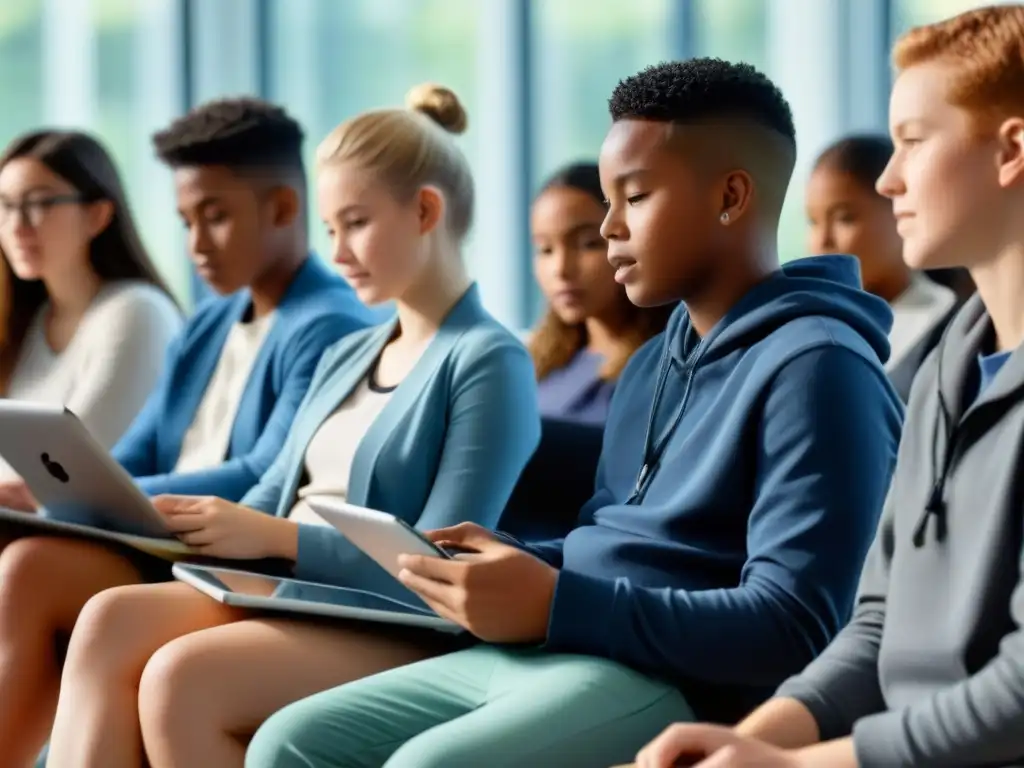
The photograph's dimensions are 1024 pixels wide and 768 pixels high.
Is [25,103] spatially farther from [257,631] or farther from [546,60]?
[257,631]

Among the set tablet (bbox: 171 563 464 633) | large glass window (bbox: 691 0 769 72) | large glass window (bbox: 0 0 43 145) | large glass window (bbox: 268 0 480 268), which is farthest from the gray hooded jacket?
large glass window (bbox: 0 0 43 145)

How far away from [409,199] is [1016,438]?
112cm

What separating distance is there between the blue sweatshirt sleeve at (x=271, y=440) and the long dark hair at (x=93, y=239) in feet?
2.36

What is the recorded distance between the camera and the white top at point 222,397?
2.49 metres

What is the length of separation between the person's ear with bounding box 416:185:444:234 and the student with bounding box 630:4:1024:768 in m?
0.91

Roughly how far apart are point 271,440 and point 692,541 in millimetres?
1016

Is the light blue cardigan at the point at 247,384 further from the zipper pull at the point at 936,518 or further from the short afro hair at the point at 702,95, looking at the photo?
the zipper pull at the point at 936,518

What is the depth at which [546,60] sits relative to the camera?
399cm

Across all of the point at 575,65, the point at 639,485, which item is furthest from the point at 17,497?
the point at 575,65

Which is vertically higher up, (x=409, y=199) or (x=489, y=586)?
(x=409, y=199)

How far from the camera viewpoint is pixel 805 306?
147 centimetres

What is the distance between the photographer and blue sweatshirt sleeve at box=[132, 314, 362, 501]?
7.56 feet

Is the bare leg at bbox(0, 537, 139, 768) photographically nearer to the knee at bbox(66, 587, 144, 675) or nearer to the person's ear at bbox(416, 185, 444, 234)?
the knee at bbox(66, 587, 144, 675)

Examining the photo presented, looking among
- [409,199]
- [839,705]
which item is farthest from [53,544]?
[839,705]
